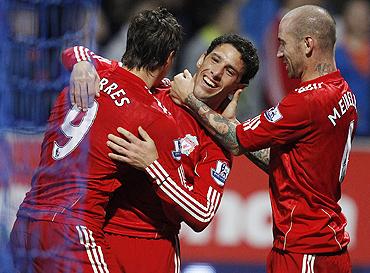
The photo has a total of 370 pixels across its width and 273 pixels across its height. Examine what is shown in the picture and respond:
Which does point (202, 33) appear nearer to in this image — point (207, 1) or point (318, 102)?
point (207, 1)

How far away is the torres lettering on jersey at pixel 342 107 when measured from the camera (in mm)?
5211

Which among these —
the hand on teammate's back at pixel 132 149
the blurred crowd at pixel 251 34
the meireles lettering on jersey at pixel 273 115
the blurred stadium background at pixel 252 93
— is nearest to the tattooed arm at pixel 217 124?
the meireles lettering on jersey at pixel 273 115

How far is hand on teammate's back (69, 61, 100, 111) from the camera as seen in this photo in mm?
4934

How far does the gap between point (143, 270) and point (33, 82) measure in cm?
127

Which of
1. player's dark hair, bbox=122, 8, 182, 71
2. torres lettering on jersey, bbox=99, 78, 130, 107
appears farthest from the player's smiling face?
torres lettering on jersey, bbox=99, 78, 130, 107

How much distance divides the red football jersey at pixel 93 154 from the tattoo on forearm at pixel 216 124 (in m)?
0.32

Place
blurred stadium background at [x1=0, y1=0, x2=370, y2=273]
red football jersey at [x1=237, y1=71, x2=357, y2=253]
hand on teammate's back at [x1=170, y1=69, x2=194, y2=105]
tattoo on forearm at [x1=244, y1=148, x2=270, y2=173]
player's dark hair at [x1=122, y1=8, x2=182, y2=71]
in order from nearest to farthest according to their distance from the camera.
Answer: player's dark hair at [x1=122, y1=8, x2=182, y2=71], red football jersey at [x1=237, y1=71, x2=357, y2=253], hand on teammate's back at [x1=170, y1=69, x2=194, y2=105], tattoo on forearm at [x1=244, y1=148, x2=270, y2=173], blurred stadium background at [x1=0, y1=0, x2=370, y2=273]

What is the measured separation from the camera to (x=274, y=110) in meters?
5.26

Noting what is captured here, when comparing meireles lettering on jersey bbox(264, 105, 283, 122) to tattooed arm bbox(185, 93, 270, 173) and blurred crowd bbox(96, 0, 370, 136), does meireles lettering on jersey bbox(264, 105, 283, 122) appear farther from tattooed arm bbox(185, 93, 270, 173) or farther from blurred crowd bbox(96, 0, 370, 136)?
blurred crowd bbox(96, 0, 370, 136)

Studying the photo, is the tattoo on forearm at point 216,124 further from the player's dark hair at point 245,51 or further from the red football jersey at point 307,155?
the player's dark hair at point 245,51

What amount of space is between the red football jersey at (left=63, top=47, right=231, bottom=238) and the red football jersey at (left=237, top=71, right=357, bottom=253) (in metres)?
0.22

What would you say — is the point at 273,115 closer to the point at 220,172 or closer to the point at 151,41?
the point at 220,172

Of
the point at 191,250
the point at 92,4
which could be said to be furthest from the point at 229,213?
the point at 92,4

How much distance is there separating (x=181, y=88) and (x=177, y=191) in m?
0.64
